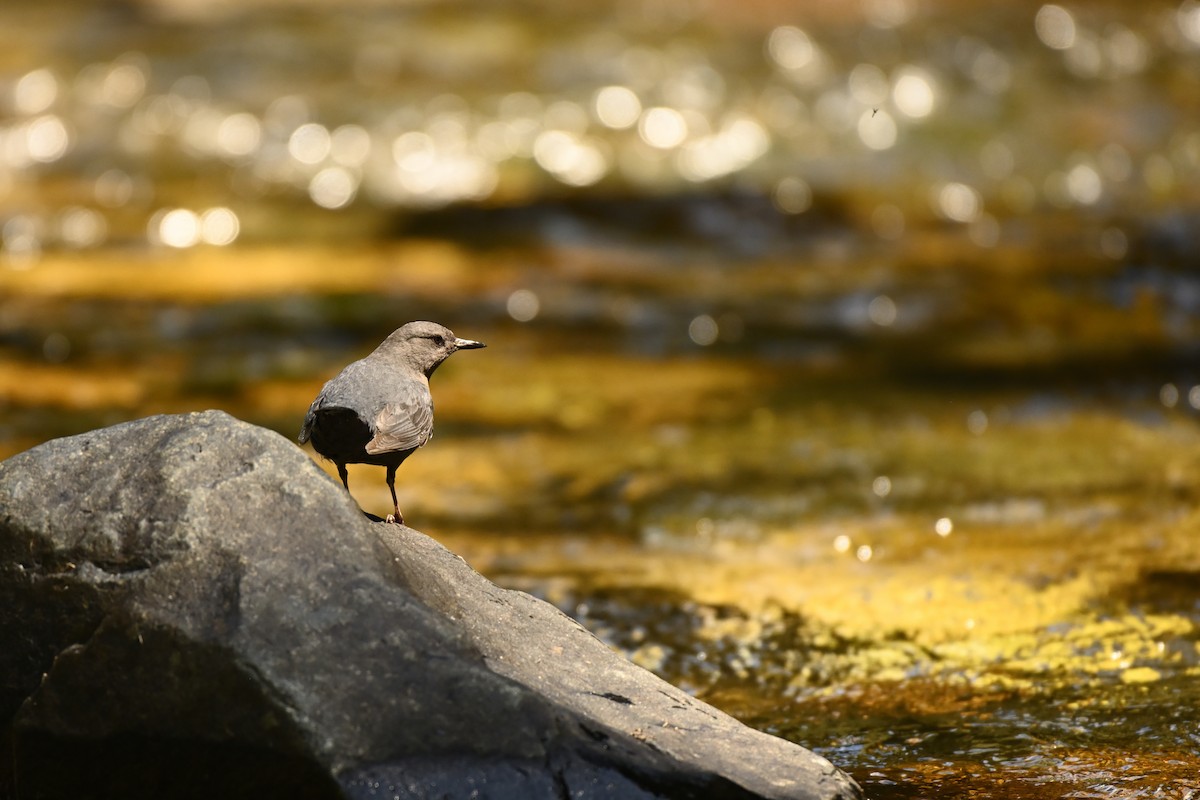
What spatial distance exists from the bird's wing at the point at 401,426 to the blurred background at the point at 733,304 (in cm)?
131

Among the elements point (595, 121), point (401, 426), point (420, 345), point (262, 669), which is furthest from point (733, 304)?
point (262, 669)

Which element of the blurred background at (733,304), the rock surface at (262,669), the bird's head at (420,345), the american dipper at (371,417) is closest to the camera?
the rock surface at (262,669)

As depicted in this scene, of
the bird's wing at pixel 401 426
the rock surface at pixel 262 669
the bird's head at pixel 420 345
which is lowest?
the rock surface at pixel 262 669

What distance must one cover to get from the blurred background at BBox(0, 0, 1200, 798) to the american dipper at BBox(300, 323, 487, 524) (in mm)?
1330

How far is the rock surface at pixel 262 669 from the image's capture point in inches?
110

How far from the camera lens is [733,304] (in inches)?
372

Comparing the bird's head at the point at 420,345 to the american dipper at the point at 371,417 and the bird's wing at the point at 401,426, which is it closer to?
the american dipper at the point at 371,417

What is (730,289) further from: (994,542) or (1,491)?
(1,491)

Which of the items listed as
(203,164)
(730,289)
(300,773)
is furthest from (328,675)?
(203,164)

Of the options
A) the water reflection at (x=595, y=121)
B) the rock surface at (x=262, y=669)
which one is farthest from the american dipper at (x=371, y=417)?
the water reflection at (x=595, y=121)

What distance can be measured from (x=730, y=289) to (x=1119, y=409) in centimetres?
300

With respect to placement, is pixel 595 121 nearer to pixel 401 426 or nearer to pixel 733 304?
pixel 733 304

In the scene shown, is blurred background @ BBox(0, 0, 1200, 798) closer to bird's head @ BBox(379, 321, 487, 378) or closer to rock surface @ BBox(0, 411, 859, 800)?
rock surface @ BBox(0, 411, 859, 800)

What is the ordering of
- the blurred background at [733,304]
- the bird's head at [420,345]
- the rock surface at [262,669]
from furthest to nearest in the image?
the blurred background at [733,304] → the bird's head at [420,345] → the rock surface at [262,669]
